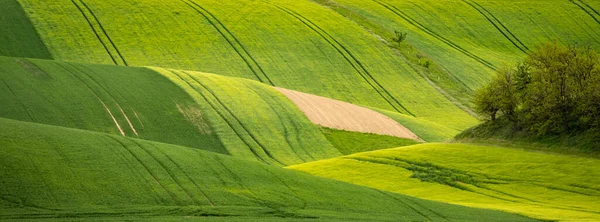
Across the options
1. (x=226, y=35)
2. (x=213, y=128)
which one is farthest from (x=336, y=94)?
(x=213, y=128)

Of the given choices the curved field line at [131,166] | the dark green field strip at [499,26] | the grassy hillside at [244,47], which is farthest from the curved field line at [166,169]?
the dark green field strip at [499,26]

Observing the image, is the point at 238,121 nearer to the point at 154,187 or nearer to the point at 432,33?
the point at 154,187

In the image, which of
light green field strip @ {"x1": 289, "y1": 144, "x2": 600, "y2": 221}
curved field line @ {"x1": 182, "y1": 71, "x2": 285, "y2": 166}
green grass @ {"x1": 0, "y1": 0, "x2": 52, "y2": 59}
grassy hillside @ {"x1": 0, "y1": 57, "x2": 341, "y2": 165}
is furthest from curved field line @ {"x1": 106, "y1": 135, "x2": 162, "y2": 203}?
green grass @ {"x1": 0, "y1": 0, "x2": 52, "y2": 59}

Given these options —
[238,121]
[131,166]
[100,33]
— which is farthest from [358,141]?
[100,33]

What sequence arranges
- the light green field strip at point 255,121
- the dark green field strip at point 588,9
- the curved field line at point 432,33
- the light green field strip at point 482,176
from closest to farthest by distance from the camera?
the light green field strip at point 482,176 → the light green field strip at point 255,121 → the curved field line at point 432,33 → the dark green field strip at point 588,9

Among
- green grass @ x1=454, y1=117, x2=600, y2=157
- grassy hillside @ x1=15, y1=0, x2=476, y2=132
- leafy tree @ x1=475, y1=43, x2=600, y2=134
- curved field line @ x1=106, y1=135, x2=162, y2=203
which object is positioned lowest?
grassy hillside @ x1=15, y1=0, x2=476, y2=132

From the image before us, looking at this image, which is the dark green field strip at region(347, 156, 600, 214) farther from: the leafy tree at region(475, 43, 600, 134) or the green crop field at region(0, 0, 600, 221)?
the leafy tree at region(475, 43, 600, 134)

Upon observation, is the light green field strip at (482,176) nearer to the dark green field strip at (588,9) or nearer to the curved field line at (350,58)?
the curved field line at (350,58)
